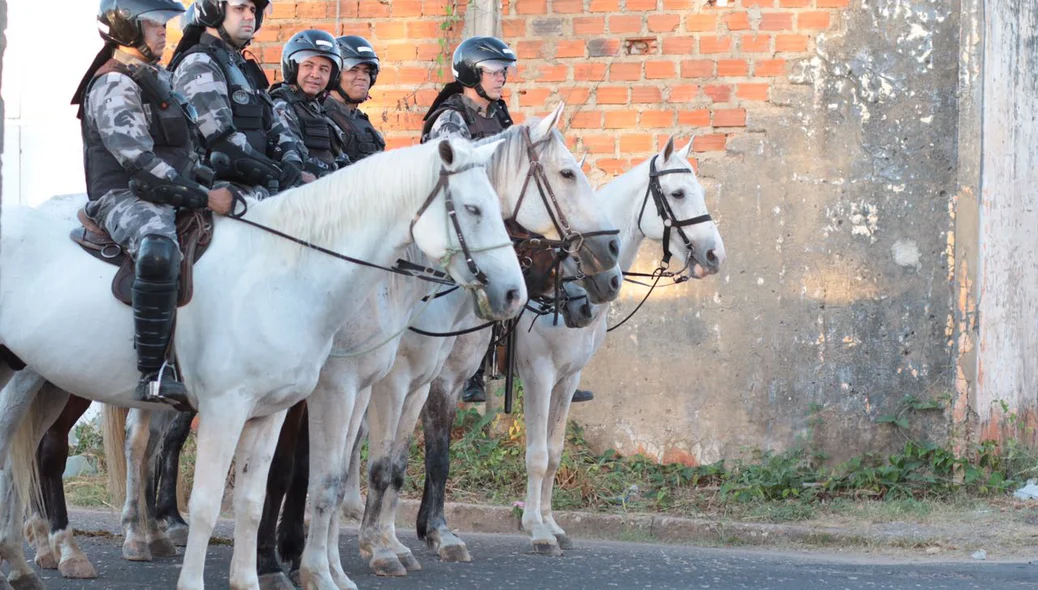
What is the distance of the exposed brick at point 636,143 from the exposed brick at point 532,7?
121cm

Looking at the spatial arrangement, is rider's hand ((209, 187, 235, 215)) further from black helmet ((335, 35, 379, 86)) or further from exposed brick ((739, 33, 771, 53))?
exposed brick ((739, 33, 771, 53))

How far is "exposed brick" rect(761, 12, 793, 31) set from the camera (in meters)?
10.4

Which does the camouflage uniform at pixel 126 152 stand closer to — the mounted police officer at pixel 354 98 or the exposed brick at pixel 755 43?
the mounted police officer at pixel 354 98

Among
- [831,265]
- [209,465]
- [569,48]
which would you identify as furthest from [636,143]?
[209,465]

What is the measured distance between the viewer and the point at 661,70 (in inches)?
414

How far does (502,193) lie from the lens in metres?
7.14

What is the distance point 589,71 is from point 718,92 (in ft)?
3.34

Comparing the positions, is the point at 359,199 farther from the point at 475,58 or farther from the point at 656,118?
the point at 656,118

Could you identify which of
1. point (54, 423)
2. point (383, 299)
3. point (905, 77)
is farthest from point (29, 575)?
point (905, 77)

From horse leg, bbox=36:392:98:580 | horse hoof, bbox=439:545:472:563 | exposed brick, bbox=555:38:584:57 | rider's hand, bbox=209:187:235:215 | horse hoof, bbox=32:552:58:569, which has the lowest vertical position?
horse hoof, bbox=439:545:472:563

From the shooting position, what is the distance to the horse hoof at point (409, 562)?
7.47 metres

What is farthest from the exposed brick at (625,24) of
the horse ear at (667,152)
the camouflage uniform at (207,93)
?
the camouflage uniform at (207,93)

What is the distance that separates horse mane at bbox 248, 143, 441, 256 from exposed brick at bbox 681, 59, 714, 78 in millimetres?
5029

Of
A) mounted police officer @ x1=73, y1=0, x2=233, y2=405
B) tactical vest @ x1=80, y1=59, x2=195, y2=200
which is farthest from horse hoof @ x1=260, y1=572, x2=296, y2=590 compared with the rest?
tactical vest @ x1=80, y1=59, x2=195, y2=200
